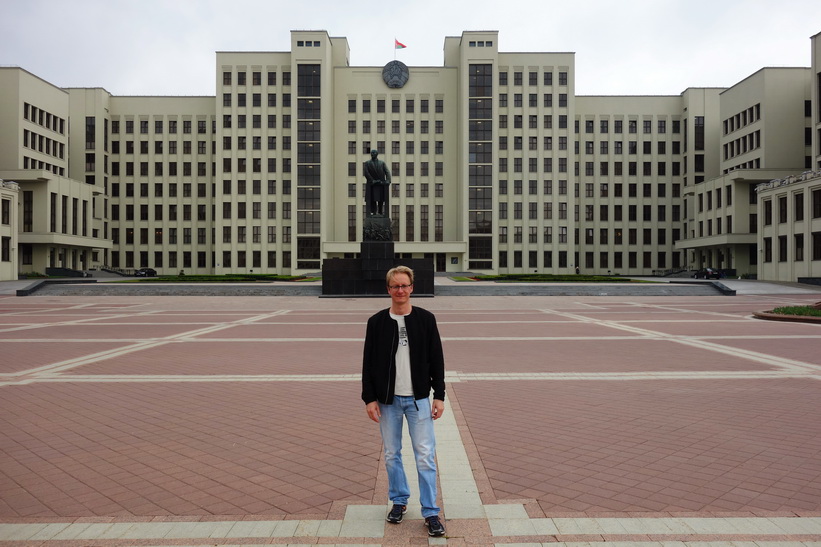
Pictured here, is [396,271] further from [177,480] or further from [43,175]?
[43,175]

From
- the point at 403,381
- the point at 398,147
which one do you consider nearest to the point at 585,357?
the point at 403,381

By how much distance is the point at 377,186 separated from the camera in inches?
1131

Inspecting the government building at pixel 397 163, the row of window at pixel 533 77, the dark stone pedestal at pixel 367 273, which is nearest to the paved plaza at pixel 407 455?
the dark stone pedestal at pixel 367 273

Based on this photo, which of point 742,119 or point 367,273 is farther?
point 742,119

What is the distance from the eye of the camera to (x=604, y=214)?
78.9m

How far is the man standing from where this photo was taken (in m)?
3.54

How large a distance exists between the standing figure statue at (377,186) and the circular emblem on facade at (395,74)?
47528mm

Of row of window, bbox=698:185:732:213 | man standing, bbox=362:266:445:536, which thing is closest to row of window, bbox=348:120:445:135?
row of window, bbox=698:185:732:213

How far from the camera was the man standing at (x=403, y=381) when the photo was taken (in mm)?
3545

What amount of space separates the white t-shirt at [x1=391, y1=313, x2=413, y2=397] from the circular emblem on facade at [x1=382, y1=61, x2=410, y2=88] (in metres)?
73.3

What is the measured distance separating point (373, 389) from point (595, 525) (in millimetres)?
1748

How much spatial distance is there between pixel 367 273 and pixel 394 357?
2551 cm

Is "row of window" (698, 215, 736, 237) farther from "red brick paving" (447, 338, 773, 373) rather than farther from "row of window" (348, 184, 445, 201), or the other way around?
"red brick paving" (447, 338, 773, 373)

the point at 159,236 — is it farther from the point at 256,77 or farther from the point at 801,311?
the point at 801,311
